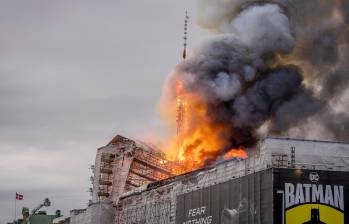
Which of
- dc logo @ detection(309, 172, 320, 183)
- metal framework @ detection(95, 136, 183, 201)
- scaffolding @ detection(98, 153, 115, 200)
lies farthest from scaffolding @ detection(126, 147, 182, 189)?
dc logo @ detection(309, 172, 320, 183)

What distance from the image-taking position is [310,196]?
55.5 m

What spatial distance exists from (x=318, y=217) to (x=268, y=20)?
33947 mm

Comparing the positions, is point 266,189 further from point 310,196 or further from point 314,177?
point 314,177

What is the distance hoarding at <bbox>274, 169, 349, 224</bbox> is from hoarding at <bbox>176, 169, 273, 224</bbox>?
3.04 ft

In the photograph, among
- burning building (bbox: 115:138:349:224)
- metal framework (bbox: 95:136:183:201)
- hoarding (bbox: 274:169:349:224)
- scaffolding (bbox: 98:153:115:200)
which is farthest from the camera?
scaffolding (bbox: 98:153:115:200)

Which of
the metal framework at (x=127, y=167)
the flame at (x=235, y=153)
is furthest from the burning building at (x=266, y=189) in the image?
the metal framework at (x=127, y=167)

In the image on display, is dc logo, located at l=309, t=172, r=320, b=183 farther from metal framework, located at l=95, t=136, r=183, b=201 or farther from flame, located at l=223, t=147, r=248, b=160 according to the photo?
metal framework, located at l=95, t=136, r=183, b=201

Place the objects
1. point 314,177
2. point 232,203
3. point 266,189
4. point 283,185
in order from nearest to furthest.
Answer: point 283,185, point 314,177, point 266,189, point 232,203

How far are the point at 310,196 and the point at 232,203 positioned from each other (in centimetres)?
877

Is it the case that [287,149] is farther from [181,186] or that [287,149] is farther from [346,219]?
[181,186]

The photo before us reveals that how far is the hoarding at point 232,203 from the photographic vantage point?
56.8 meters

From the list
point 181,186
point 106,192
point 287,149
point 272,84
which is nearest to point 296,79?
point 272,84

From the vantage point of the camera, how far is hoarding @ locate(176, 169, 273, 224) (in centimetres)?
5684

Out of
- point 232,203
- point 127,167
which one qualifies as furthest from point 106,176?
point 232,203
